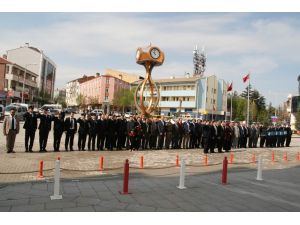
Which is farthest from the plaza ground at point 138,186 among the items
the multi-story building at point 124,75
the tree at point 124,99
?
the multi-story building at point 124,75

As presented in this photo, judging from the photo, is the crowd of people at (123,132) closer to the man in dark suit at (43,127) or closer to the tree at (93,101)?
the man in dark suit at (43,127)

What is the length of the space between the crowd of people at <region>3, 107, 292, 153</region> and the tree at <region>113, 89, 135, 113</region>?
62.0m

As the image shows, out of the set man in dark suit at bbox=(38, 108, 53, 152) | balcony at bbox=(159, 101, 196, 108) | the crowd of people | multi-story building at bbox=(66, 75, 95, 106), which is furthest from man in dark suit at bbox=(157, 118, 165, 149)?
multi-story building at bbox=(66, 75, 95, 106)

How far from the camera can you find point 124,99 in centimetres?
8306

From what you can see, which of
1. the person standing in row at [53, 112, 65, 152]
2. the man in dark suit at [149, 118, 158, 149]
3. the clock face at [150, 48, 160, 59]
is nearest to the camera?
the person standing in row at [53, 112, 65, 152]

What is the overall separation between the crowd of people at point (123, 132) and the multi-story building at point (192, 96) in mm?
50384

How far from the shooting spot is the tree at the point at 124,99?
83.2 meters

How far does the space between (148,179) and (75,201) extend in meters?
3.47

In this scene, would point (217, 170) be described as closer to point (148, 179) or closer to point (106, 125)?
point (148, 179)

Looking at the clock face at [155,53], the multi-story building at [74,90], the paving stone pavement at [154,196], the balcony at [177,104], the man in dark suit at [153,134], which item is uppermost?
the multi-story building at [74,90]

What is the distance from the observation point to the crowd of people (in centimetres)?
1471

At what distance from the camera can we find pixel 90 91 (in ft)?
355

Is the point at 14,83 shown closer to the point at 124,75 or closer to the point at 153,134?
the point at 124,75

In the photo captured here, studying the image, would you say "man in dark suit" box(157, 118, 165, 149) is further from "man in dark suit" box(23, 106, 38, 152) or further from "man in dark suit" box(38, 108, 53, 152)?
"man in dark suit" box(23, 106, 38, 152)
